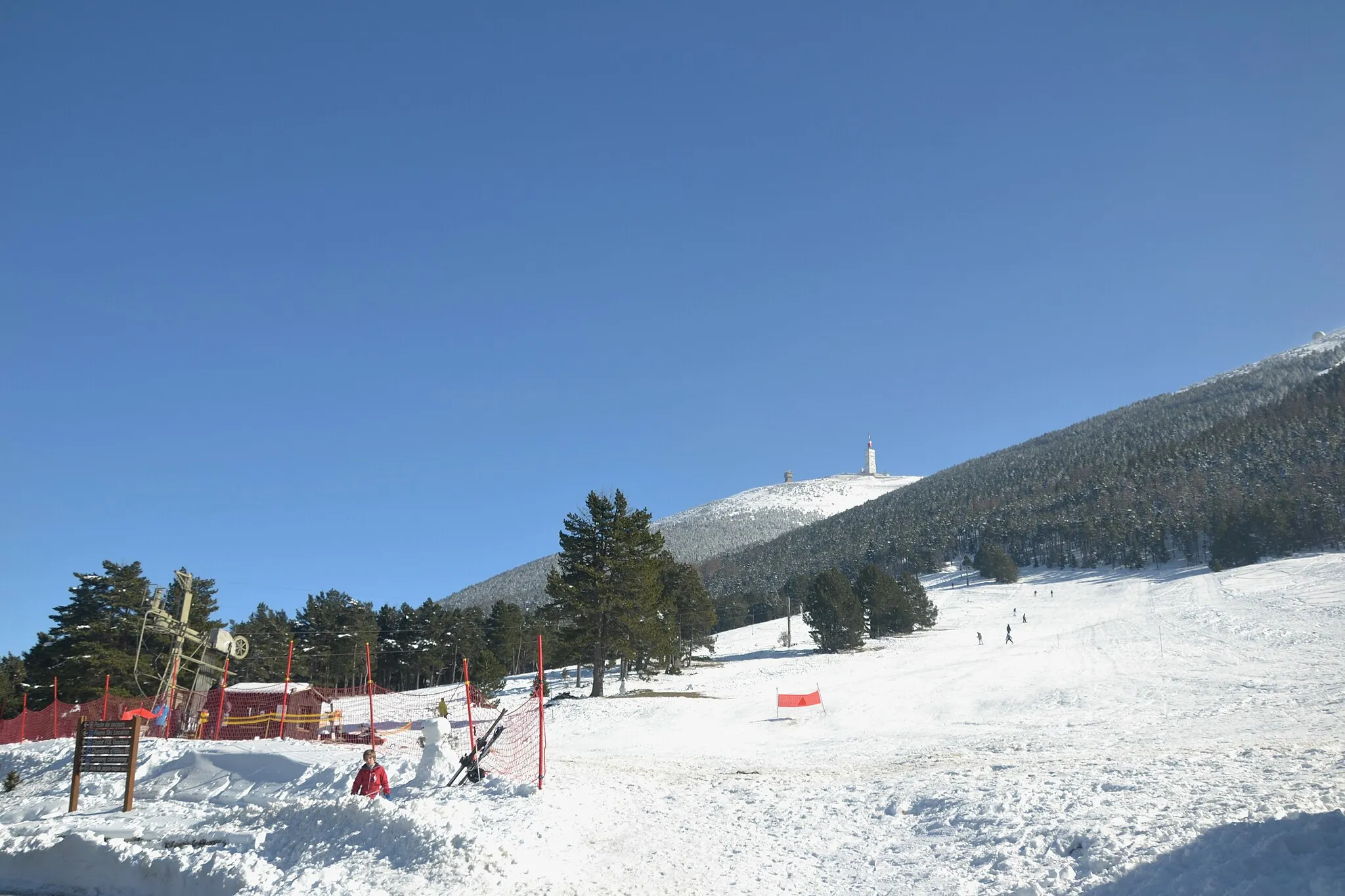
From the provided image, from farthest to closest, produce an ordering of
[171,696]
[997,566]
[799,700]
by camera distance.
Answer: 1. [997,566]
2. [799,700]
3. [171,696]

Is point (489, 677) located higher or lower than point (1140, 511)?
lower

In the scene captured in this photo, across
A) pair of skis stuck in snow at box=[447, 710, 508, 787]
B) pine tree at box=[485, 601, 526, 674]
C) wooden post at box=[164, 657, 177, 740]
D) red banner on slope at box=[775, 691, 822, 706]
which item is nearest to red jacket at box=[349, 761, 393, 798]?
pair of skis stuck in snow at box=[447, 710, 508, 787]

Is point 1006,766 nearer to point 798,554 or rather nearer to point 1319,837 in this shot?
point 1319,837

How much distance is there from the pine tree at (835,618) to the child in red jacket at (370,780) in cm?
5088

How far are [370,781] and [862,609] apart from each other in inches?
2147

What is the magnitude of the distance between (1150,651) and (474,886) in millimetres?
41341

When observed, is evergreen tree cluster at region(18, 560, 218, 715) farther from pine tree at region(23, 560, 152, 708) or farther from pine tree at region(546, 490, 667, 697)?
pine tree at region(546, 490, 667, 697)

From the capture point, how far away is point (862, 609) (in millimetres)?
62906

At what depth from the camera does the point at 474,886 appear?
957 centimetres

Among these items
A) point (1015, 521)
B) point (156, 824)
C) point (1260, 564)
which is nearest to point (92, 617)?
point (156, 824)

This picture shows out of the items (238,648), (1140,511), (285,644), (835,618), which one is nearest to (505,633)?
(285,644)

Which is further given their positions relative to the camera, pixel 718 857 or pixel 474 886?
pixel 718 857

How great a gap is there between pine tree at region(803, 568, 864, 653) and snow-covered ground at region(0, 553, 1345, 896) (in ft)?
110

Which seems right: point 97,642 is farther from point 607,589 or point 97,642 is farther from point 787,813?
point 787,813
